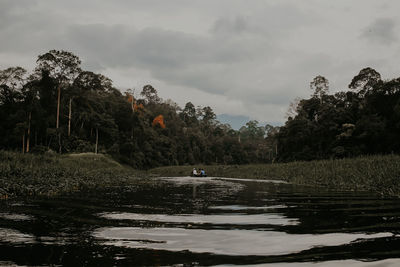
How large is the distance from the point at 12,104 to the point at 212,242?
2159 inches

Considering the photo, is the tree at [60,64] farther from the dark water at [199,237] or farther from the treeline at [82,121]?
the dark water at [199,237]

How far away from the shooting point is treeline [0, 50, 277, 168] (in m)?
48.5

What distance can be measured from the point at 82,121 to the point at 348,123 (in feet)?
146

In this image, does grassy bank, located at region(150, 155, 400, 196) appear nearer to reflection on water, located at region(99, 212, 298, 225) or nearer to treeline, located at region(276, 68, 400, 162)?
reflection on water, located at region(99, 212, 298, 225)

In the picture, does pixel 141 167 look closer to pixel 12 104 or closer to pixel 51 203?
pixel 12 104

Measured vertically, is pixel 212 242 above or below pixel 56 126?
below

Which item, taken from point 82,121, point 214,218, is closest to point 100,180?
point 214,218

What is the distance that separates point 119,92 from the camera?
79.0 meters

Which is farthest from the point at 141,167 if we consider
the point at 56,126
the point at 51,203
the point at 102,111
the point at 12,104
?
the point at 51,203

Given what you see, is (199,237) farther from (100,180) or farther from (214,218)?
(100,180)

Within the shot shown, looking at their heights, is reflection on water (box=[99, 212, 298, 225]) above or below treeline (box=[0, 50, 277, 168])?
below

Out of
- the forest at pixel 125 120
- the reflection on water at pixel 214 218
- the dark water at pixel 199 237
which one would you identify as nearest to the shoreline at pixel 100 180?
the dark water at pixel 199 237

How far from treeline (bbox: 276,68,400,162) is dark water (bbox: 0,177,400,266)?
35.3 m

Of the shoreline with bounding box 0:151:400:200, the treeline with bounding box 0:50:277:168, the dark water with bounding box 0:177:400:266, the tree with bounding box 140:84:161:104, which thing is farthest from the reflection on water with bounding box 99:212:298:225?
the tree with bounding box 140:84:161:104
